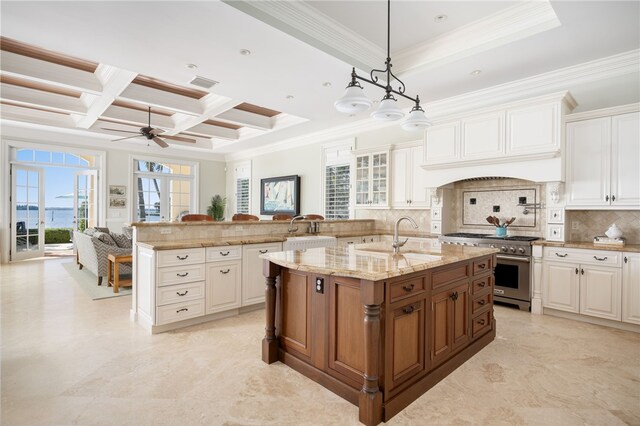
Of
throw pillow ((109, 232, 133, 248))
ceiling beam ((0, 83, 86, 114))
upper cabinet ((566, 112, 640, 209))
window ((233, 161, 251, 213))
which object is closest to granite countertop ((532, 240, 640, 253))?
upper cabinet ((566, 112, 640, 209))

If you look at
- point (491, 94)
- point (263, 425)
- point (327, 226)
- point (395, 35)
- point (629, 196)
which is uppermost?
point (395, 35)

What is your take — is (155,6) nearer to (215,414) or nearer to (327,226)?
(215,414)

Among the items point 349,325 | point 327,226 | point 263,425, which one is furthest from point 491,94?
point 263,425

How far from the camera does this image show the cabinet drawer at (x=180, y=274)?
3314mm

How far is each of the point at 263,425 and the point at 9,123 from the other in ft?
27.6

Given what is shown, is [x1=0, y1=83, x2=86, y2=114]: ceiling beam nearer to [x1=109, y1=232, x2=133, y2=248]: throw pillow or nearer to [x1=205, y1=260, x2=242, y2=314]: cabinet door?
[x1=109, y1=232, x2=133, y2=248]: throw pillow

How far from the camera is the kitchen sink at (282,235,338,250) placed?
14.1 feet

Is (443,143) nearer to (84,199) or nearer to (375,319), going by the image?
(375,319)

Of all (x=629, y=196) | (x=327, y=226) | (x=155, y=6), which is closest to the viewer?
(x=155, y=6)

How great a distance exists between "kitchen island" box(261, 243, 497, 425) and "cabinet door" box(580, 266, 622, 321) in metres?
1.64

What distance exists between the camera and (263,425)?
1.93m

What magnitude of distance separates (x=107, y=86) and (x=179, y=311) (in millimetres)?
3711

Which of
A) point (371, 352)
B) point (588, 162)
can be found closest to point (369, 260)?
point (371, 352)

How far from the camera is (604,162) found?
369 cm
